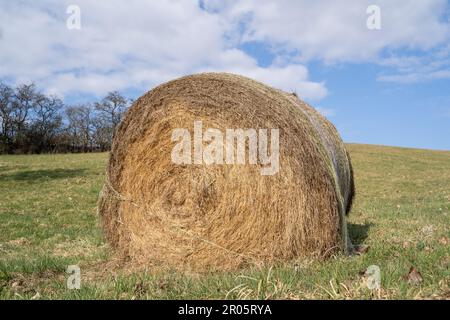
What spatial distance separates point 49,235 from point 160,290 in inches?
222

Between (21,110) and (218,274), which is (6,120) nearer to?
(21,110)

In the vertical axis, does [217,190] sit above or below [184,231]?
above

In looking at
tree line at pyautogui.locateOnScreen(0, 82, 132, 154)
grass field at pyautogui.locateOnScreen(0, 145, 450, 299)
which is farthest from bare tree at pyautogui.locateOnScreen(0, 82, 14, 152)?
grass field at pyautogui.locateOnScreen(0, 145, 450, 299)

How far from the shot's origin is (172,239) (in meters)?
5.94

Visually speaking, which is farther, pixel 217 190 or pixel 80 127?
pixel 80 127

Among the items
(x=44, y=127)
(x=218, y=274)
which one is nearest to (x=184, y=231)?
(x=218, y=274)

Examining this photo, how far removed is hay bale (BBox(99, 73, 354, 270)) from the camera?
539cm

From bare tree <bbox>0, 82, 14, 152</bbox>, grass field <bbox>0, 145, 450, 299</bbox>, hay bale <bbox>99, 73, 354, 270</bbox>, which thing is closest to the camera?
grass field <bbox>0, 145, 450, 299</bbox>

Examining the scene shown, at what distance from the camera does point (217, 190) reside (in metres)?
5.77

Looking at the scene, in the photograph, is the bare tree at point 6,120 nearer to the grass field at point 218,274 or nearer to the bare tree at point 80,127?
the bare tree at point 80,127

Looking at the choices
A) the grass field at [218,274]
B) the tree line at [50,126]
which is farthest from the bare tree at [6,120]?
the grass field at [218,274]

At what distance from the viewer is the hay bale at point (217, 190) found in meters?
5.39

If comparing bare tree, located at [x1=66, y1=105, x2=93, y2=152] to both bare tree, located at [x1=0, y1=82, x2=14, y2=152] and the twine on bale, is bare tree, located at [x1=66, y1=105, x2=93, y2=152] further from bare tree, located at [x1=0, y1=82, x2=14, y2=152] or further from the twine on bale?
the twine on bale

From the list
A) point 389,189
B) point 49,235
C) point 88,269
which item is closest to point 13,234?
point 49,235
